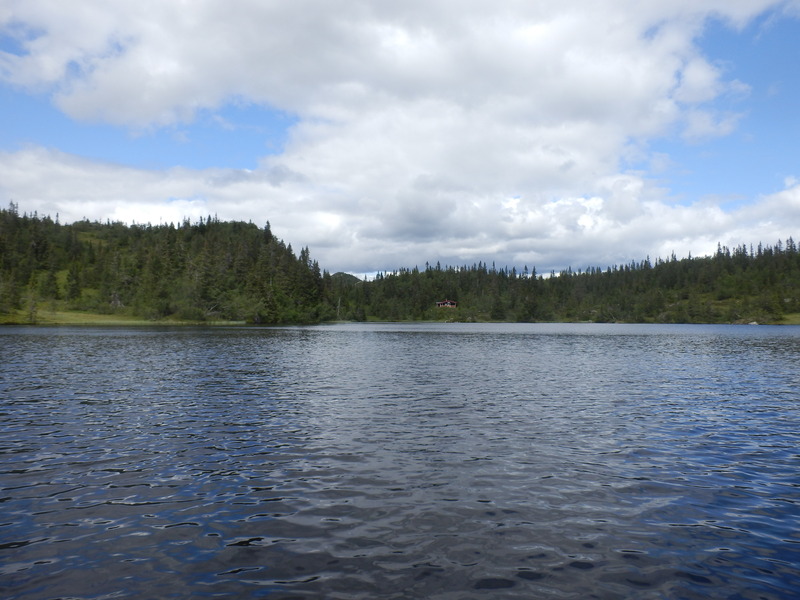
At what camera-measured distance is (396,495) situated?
60.6 feet

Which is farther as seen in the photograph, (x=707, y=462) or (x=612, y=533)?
(x=707, y=462)

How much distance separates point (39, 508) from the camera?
1706 centimetres

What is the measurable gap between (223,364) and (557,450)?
49.5 meters

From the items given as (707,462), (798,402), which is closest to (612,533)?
(707,462)

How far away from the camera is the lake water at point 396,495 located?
1271cm

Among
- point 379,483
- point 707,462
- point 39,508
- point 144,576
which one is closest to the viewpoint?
point 144,576

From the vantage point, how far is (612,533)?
50.6 feet

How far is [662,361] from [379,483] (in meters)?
66.3

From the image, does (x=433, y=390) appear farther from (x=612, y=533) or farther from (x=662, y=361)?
(x=662, y=361)

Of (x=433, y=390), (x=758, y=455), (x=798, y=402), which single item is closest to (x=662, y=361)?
(x=798, y=402)

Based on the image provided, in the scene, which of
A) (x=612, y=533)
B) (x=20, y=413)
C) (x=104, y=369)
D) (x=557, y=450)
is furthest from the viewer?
(x=104, y=369)

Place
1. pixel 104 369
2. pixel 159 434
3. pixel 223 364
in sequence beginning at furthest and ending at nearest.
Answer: pixel 223 364
pixel 104 369
pixel 159 434

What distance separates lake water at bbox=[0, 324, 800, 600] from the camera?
41.7 ft

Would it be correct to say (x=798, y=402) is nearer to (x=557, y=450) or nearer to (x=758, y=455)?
(x=758, y=455)
